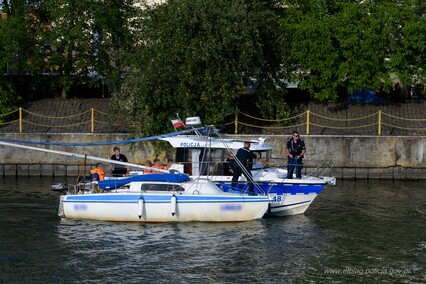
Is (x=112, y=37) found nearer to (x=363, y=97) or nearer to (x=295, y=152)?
(x=363, y=97)

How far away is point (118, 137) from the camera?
122 feet

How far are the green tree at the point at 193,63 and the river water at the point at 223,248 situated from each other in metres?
8.27

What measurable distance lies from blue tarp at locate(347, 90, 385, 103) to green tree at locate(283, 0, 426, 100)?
177 cm

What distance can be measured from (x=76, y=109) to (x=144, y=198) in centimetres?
1646

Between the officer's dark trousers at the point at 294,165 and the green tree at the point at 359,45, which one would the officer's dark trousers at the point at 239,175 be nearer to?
the officer's dark trousers at the point at 294,165

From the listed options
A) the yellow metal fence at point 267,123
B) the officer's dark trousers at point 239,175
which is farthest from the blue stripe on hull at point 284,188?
the yellow metal fence at point 267,123

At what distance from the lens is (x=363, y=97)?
41.3m

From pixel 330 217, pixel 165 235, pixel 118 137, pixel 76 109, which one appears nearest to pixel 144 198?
pixel 165 235

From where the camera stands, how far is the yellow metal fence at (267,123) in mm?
37688

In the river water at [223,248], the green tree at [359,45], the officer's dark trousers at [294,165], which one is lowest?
the river water at [223,248]

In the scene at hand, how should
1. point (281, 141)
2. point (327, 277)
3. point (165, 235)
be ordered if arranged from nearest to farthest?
point (327, 277) → point (165, 235) → point (281, 141)

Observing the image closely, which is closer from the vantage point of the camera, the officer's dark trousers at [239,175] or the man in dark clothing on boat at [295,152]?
the officer's dark trousers at [239,175]

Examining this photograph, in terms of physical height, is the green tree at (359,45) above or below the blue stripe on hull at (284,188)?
above

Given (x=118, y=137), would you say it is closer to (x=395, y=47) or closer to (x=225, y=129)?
(x=225, y=129)
